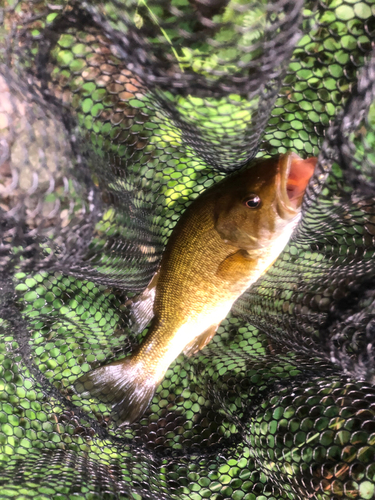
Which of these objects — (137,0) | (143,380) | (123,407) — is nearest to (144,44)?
(137,0)

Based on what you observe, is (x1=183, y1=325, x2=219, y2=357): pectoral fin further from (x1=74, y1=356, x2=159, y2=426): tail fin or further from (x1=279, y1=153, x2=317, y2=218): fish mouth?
(x1=279, y1=153, x2=317, y2=218): fish mouth

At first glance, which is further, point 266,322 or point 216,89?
point 266,322

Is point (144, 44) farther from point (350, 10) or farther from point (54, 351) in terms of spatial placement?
point (54, 351)

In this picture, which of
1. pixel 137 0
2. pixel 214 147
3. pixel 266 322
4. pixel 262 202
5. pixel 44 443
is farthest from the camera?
pixel 44 443

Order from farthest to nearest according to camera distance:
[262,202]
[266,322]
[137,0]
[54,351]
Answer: [54,351] → [266,322] → [262,202] → [137,0]

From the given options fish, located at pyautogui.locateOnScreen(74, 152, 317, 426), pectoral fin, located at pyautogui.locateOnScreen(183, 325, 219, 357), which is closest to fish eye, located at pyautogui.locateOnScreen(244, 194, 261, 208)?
fish, located at pyautogui.locateOnScreen(74, 152, 317, 426)

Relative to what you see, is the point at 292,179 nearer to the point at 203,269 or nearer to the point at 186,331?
the point at 203,269
